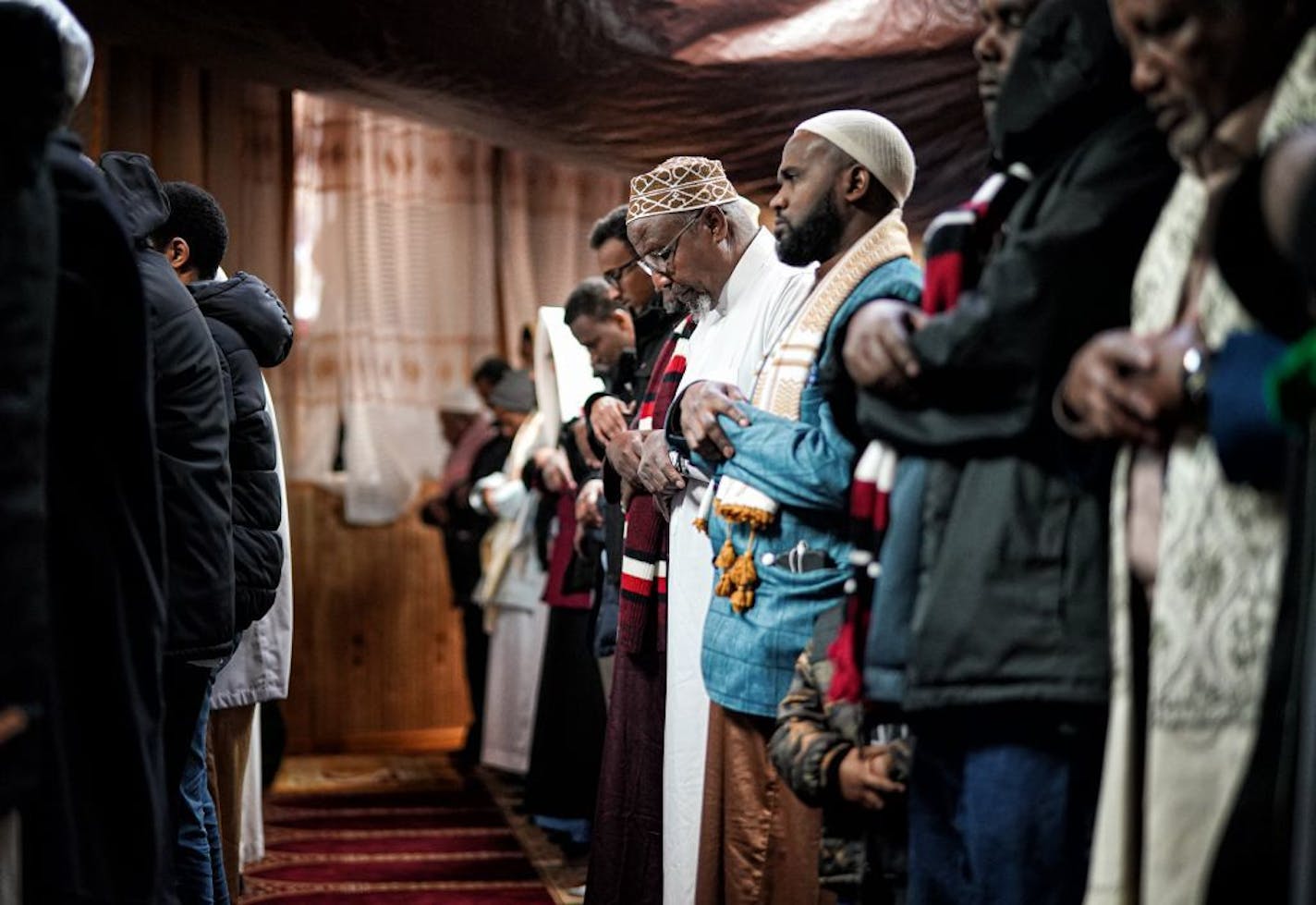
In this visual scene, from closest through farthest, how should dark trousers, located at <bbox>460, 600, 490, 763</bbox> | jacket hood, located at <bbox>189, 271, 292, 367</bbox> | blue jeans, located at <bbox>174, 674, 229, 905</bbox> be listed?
1. blue jeans, located at <bbox>174, 674, 229, 905</bbox>
2. jacket hood, located at <bbox>189, 271, 292, 367</bbox>
3. dark trousers, located at <bbox>460, 600, 490, 763</bbox>

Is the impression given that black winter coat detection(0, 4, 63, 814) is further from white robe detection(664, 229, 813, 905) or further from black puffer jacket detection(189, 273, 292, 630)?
black puffer jacket detection(189, 273, 292, 630)

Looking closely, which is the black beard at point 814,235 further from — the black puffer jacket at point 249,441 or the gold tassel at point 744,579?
the black puffer jacket at point 249,441

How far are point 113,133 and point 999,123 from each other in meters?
5.06

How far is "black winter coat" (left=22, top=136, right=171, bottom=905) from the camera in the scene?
1863 mm

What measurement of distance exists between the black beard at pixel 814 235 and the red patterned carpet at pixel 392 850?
90.0 inches

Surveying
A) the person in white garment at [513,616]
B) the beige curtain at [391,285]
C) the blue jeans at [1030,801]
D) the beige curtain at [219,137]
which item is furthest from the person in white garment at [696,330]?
the beige curtain at [391,285]

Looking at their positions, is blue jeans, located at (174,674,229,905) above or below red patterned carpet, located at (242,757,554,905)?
above

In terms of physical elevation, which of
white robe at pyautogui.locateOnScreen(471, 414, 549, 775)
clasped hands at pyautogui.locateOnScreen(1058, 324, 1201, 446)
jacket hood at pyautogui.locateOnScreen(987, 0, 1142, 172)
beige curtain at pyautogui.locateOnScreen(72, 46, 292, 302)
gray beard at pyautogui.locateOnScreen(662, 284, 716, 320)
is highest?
beige curtain at pyautogui.locateOnScreen(72, 46, 292, 302)

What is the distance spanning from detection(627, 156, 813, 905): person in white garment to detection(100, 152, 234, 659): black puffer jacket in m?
0.81

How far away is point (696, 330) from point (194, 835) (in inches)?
54.6

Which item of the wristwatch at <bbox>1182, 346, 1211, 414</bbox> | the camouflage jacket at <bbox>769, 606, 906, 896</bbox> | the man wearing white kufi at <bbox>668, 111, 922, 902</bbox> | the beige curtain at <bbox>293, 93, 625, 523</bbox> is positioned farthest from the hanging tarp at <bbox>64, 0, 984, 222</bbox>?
the wristwatch at <bbox>1182, 346, 1211, 414</bbox>

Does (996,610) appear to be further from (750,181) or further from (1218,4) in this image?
(750,181)

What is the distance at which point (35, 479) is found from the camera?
5.36 ft

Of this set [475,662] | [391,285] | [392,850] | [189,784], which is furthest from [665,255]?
[391,285]
